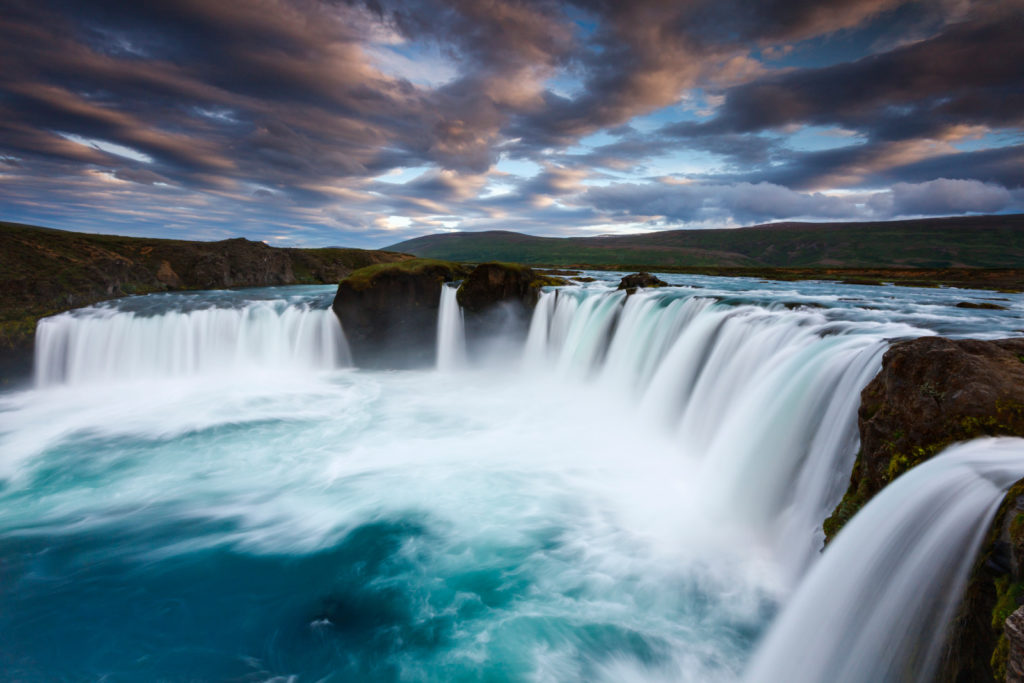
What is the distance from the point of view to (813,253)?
157875 millimetres

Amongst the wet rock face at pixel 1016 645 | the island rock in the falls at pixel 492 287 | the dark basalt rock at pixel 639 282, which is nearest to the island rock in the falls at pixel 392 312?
the island rock in the falls at pixel 492 287

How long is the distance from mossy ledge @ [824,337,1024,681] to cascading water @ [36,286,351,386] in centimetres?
2128

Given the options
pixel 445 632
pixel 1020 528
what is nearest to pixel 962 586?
pixel 1020 528

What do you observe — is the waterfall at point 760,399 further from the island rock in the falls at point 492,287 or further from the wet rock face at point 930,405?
the island rock in the falls at point 492,287

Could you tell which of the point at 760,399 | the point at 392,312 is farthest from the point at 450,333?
the point at 760,399

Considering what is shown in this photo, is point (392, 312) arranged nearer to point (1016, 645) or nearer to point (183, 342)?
point (183, 342)

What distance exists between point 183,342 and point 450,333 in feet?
42.9

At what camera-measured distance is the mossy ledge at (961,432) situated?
290 cm

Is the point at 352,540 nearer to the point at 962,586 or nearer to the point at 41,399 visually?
the point at 962,586

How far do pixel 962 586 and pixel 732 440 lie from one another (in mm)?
6069

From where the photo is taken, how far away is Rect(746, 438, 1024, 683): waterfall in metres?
3.40

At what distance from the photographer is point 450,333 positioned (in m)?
21.9

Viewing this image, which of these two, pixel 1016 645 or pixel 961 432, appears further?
pixel 961 432

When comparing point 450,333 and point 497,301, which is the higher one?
point 497,301
